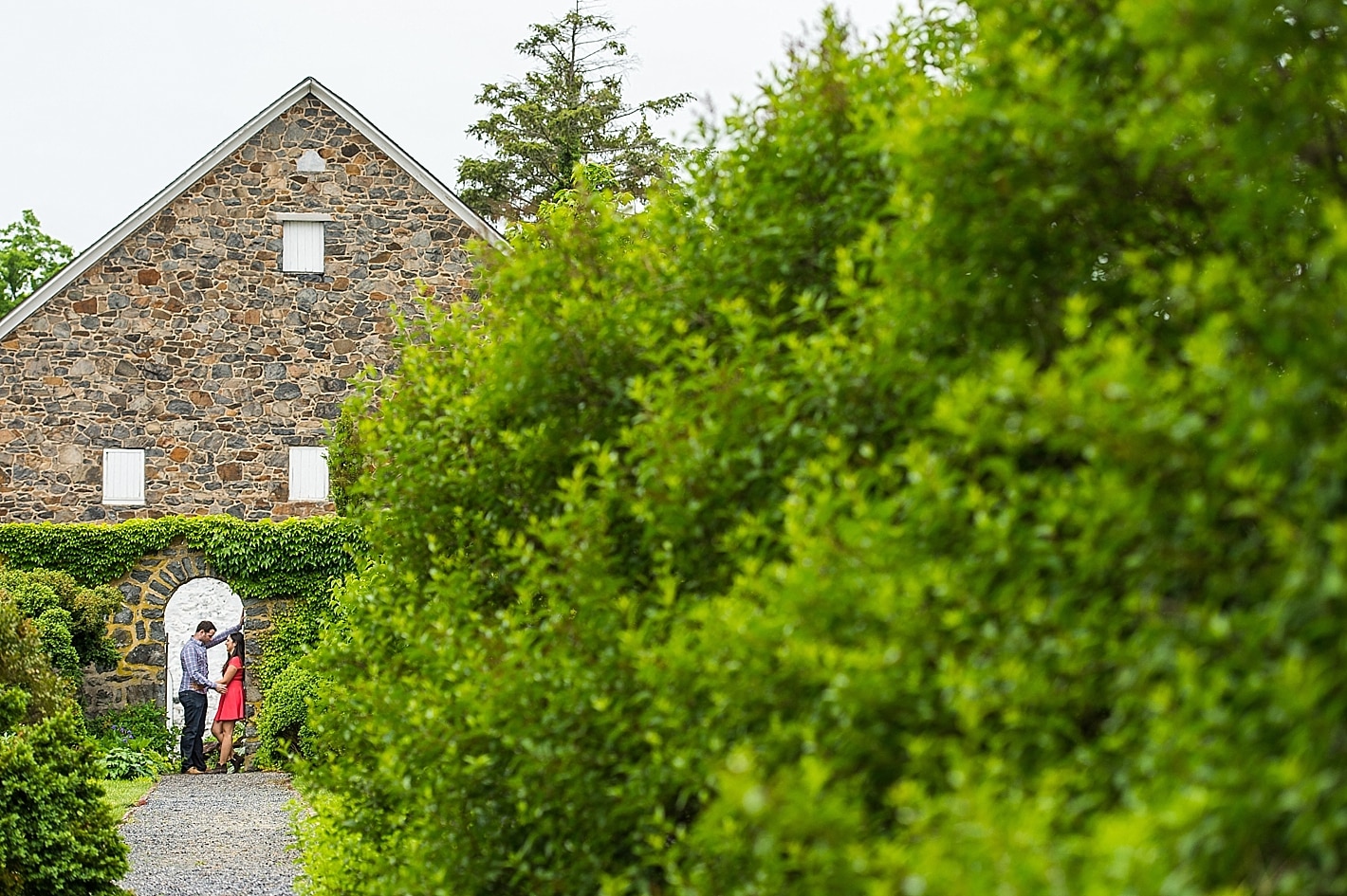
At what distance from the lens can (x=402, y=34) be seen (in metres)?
30.9

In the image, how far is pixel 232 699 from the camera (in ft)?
58.2

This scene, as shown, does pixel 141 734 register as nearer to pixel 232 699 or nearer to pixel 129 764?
pixel 129 764

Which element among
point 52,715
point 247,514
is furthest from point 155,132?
point 52,715

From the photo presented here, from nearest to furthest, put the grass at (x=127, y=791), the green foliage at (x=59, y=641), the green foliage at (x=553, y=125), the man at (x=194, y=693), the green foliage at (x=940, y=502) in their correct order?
the green foliage at (x=940, y=502), the grass at (x=127, y=791), the green foliage at (x=59, y=641), the man at (x=194, y=693), the green foliage at (x=553, y=125)

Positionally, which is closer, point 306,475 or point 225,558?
point 225,558

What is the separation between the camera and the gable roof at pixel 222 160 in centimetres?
1969

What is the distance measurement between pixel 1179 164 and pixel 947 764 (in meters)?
1.21

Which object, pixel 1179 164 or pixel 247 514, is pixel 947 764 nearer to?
pixel 1179 164

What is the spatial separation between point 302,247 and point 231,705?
6802mm

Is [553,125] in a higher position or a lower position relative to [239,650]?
higher

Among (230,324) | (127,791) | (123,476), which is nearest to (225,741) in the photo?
(127,791)

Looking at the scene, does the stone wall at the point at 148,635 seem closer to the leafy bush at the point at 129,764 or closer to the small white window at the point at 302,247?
the leafy bush at the point at 129,764

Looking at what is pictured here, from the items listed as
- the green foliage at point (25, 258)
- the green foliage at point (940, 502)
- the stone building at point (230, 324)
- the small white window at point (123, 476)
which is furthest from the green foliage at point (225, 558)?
the green foliage at point (25, 258)

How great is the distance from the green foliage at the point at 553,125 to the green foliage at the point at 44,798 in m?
22.6
